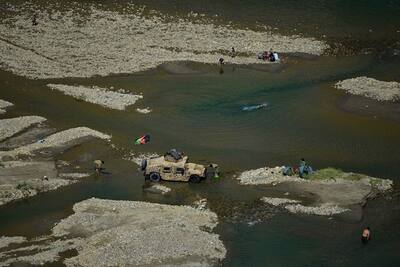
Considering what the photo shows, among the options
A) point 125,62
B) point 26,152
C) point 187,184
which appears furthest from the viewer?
point 125,62

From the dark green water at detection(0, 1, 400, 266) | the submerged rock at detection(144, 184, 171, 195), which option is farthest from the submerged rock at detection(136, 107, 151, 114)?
the submerged rock at detection(144, 184, 171, 195)

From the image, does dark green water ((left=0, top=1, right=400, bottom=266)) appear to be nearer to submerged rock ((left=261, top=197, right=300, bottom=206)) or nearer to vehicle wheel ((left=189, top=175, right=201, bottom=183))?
vehicle wheel ((left=189, top=175, right=201, bottom=183))

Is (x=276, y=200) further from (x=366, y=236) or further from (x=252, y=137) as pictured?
(x=252, y=137)

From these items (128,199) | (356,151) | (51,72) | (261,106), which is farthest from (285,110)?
(51,72)

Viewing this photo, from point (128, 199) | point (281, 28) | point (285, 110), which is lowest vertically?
point (128, 199)

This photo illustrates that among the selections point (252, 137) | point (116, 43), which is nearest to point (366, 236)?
point (252, 137)

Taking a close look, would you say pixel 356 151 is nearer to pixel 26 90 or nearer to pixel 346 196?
pixel 346 196
